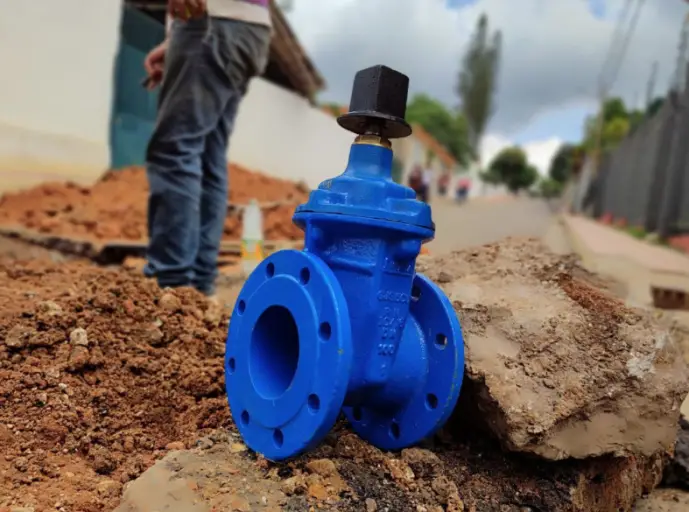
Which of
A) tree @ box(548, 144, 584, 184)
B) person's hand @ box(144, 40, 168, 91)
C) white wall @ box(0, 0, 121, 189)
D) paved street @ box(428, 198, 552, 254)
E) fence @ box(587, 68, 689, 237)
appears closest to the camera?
person's hand @ box(144, 40, 168, 91)

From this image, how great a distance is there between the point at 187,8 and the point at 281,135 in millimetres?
10151

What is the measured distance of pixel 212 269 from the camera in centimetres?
265

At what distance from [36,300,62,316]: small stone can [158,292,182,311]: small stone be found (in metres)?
0.28

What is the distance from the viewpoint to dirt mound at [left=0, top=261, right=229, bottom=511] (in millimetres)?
1289

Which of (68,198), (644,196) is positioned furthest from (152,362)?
(644,196)

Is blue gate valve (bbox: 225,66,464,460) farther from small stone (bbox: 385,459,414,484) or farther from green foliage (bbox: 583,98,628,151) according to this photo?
green foliage (bbox: 583,98,628,151)

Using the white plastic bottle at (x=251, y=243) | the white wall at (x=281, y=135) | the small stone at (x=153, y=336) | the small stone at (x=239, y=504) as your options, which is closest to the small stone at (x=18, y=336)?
the small stone at (x=153, y=336)

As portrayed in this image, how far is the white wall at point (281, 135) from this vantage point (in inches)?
426

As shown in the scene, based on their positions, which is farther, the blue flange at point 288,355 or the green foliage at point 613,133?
the green foliage at point 613,133

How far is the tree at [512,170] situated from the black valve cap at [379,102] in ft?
216

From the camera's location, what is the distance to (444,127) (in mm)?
54625

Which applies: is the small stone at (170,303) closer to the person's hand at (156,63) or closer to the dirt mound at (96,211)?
the person's hand at (156,63)

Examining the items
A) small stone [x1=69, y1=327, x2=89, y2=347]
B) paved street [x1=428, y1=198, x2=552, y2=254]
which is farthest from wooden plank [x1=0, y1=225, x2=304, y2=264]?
small stone [x1=69, y1=327, x2=89, y2=347]

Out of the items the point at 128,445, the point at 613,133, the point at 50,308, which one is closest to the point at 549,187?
the point at 613,133
